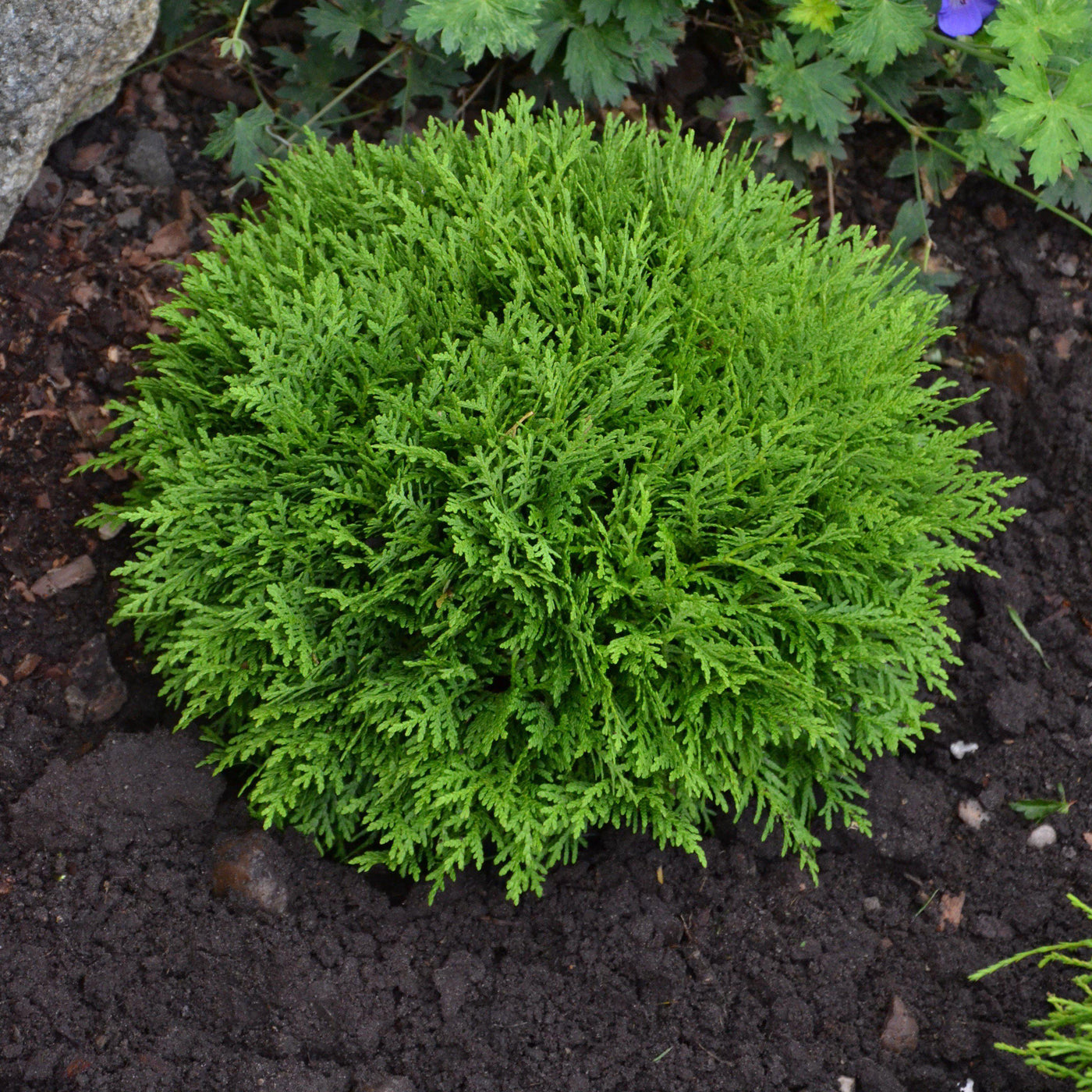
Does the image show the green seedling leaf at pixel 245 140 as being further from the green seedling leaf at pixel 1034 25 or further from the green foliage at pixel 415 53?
the green seedling leaf at pixel 1034 25

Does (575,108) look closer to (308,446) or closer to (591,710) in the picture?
(308,446)

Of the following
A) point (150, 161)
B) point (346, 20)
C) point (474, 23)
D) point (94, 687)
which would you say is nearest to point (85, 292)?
point (150, 161)

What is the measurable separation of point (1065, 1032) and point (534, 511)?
2034 millimetres

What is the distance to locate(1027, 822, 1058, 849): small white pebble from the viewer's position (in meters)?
3.06

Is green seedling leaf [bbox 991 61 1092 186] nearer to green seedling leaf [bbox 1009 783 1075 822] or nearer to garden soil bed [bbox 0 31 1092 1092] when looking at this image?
garden soil bed [bbox 0 31 1092 1092]

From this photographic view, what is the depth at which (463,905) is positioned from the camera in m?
2.90

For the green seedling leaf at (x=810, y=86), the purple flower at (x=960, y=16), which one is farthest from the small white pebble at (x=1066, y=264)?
the green seedling leaf at (x=810, y=86)

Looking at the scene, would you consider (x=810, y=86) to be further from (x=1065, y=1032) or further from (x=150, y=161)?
(x=1065, y=1032)

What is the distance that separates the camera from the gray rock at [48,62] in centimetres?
299

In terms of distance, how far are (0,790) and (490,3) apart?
2771 millimetres

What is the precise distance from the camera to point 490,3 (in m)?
3.14

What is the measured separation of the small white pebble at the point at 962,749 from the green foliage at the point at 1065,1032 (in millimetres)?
612

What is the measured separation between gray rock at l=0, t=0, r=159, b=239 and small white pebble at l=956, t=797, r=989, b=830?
3.61 m

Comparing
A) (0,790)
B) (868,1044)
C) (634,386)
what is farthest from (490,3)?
(868,1044)
